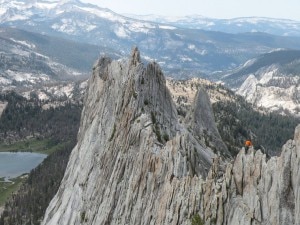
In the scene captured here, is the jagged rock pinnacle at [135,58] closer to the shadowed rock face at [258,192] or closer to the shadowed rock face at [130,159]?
the shadowed rock face at [130,159]

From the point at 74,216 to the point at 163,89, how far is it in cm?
2551

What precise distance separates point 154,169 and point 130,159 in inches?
360

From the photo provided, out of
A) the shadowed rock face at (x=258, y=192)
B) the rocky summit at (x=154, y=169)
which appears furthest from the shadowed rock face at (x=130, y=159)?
the shadowed rock face at (x=258, y=192)

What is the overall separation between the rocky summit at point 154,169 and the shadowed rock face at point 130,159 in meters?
0.13

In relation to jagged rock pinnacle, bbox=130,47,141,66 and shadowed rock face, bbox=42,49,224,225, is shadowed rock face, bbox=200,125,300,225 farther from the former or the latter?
jagged rock pinnacle, bbox=130,47,141,66

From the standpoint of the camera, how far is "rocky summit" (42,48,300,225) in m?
45.8

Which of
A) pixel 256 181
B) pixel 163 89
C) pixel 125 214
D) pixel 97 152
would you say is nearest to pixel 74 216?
pixel 97 152

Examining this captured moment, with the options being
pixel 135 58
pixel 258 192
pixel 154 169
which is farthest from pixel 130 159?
pixel 258 192

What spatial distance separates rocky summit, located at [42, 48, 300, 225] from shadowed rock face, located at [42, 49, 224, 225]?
0.42 feet

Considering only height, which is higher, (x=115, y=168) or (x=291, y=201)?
(x=291, y=201)

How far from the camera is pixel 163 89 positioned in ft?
297

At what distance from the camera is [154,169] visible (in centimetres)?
6419

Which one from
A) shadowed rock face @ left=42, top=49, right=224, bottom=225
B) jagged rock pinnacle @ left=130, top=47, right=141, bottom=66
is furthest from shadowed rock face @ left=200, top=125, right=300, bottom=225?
jagged rock pinnacle @ left=130, top=47, right=141, bottom=66

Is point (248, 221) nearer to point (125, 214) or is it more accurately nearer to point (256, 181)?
point (256, 181)
